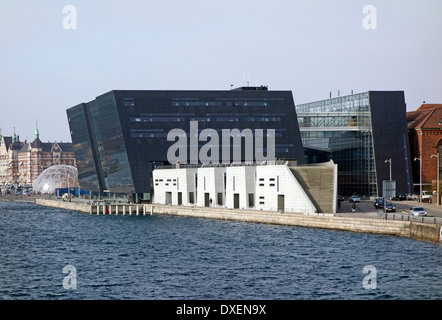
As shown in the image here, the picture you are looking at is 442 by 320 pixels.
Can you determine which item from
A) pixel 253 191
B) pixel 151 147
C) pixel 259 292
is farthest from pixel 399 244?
pixel 151 147

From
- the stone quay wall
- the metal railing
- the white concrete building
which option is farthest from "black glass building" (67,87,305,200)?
the metal railing

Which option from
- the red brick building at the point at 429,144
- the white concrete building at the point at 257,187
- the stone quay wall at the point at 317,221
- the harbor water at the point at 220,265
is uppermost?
the red brick building at the point at 429,144

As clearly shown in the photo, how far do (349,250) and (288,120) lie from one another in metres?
111

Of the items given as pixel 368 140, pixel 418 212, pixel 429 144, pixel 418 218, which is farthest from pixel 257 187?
pixel 429 144

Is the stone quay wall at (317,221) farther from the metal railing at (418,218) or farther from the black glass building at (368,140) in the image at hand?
the black glass building at (368,140)

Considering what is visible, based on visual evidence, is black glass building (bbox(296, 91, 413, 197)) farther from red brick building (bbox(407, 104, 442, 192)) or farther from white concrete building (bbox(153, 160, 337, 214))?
white concrete building (bbox(153, 160, 337, 214))

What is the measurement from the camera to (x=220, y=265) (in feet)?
238

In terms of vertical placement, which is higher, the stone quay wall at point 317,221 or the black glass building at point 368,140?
the black glass building at point 368,140

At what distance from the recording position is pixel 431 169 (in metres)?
170

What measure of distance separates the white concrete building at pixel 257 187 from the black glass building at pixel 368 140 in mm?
38981

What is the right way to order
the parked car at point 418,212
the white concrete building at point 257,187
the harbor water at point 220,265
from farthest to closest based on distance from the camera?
the white concrete building at point 257,187, the parked car at point 418,212, the harbor water at point 220,265

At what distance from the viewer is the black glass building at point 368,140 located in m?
170

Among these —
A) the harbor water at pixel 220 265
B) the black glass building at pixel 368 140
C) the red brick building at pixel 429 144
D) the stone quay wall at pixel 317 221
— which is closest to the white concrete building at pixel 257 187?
the stone quay wall at pixel 317 221
